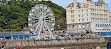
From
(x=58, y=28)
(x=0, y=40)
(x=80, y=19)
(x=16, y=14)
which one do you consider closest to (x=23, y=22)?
(x=16, y=14)

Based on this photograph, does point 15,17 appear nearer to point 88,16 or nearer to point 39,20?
point 88,16

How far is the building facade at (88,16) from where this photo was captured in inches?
3280

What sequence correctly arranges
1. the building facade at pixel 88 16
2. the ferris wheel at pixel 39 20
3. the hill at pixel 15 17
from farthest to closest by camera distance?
the building facade at pixel 88 16
the hill at pixel 15 17
the ferris wheel at pixel 39 20

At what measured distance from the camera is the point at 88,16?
83.2 meters

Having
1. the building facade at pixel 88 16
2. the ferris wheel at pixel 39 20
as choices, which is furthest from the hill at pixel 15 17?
the ferris wheel at pixel 39 20

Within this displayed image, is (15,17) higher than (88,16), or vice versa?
(15,17)

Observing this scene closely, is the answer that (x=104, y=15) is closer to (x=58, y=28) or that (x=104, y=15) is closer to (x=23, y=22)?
(x=58, y=28)

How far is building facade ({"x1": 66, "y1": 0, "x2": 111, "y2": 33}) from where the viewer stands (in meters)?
83.3

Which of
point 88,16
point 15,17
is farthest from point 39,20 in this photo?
point 15,17

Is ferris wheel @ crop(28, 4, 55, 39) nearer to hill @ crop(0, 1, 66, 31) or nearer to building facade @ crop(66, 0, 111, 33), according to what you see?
hill @ crop(0, 1, 66, 31)

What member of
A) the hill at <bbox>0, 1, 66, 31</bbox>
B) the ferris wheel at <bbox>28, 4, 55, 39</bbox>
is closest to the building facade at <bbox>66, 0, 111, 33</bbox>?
the hill at <bbox>0, 1, 66, 31</bbox>

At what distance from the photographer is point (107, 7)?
89500 mm

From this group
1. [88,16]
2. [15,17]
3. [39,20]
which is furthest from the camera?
[15,17]

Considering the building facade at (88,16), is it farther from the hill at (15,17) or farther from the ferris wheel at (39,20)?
the ferris wheel at (39,20)
